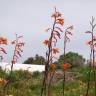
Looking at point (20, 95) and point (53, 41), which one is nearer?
point (53, 41)

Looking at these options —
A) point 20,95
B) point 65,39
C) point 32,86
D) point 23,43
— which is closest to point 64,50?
point 65,39

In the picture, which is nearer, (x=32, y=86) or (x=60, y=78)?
(x=32, y=86)

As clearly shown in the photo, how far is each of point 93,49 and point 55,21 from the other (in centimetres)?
74

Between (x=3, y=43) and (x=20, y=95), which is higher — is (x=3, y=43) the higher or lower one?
the higher one

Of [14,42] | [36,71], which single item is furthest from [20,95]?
[36,71]

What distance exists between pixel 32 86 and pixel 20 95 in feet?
35.3

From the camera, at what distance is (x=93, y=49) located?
26.4 feet

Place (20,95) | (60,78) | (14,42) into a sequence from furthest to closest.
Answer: (60,78)
(20,95)
(14,42)

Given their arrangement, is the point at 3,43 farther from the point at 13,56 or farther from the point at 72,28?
the point at 72,28

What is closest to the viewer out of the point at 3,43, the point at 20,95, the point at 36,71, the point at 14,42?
the point at 3,43

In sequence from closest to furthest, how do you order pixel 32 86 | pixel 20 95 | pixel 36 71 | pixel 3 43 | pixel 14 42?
pixel 3 43
pixel 14 42
pixel 20 95
pixel 32 86
pixel 36 71

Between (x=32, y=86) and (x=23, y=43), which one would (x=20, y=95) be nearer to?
(x=23, y=43)

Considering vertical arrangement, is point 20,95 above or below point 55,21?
below

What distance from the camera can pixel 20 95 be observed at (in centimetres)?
1083
